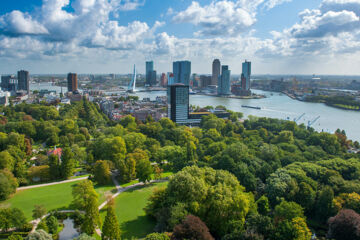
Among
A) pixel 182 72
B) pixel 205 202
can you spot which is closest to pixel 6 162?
pixel 205 202

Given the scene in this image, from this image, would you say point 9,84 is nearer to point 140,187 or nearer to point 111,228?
point 140,187

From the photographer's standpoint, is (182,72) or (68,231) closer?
(68,231)

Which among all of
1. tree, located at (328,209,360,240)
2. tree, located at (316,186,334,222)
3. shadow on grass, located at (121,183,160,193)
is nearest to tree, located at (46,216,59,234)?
shadow on grass, located at (121,183,160,193)

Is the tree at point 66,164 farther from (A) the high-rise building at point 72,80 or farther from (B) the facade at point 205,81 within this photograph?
(B) the facade at point 205,81

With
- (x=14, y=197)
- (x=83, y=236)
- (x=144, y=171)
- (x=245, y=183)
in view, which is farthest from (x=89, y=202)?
(x=245, y=183)

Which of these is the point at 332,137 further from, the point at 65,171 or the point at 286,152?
the point at 65,171
